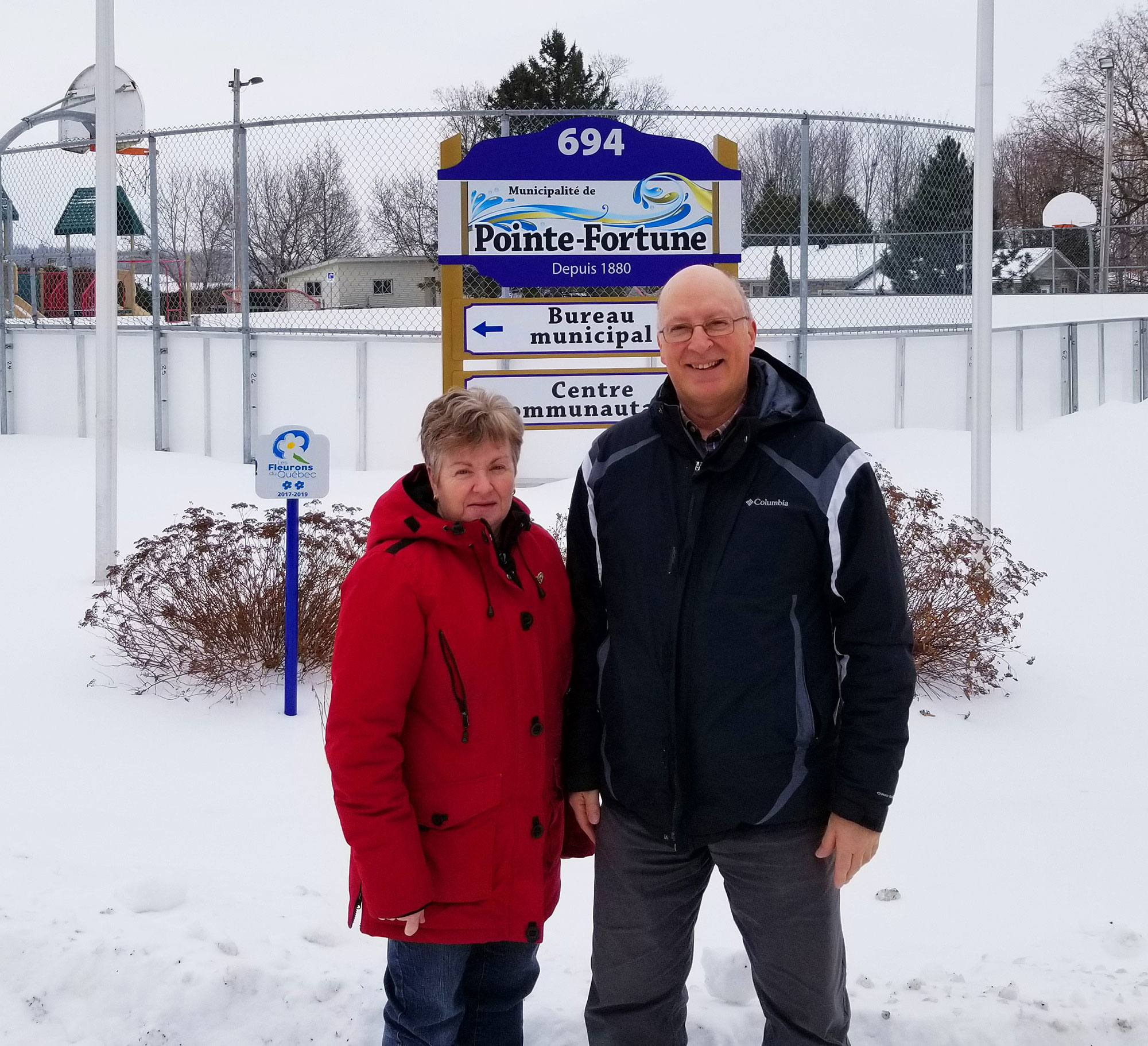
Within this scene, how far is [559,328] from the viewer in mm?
6102

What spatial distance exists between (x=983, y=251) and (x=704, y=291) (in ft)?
17.9

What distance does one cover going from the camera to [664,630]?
241 cm

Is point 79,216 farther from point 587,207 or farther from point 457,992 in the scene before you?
point 457,992

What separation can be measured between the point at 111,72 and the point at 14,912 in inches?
244

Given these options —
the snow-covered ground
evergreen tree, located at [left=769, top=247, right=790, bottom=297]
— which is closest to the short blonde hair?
the snow-covered ground

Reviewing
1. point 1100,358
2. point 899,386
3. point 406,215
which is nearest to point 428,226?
point 406,215

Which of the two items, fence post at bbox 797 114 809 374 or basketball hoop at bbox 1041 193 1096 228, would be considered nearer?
fence post at bbox 797 114 809 374

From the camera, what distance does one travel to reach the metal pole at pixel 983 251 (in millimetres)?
7223

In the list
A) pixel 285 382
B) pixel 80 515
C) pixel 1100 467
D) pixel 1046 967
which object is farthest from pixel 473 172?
pixel 1100 467

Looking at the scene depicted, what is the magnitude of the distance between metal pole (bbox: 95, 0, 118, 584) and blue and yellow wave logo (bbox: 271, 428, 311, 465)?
291cm

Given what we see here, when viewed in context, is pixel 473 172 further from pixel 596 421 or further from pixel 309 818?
pixel 309 818

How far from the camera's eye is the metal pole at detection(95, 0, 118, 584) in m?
7.86

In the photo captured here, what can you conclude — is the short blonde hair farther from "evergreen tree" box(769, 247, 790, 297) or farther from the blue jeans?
"evergreen tree" box(769, 247, 790, 297)

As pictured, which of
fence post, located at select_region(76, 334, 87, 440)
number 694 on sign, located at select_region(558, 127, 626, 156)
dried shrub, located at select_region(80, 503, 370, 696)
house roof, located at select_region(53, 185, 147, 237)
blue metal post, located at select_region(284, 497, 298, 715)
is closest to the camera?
blue metal post, located at select_region(284, 497, 298, 715)
